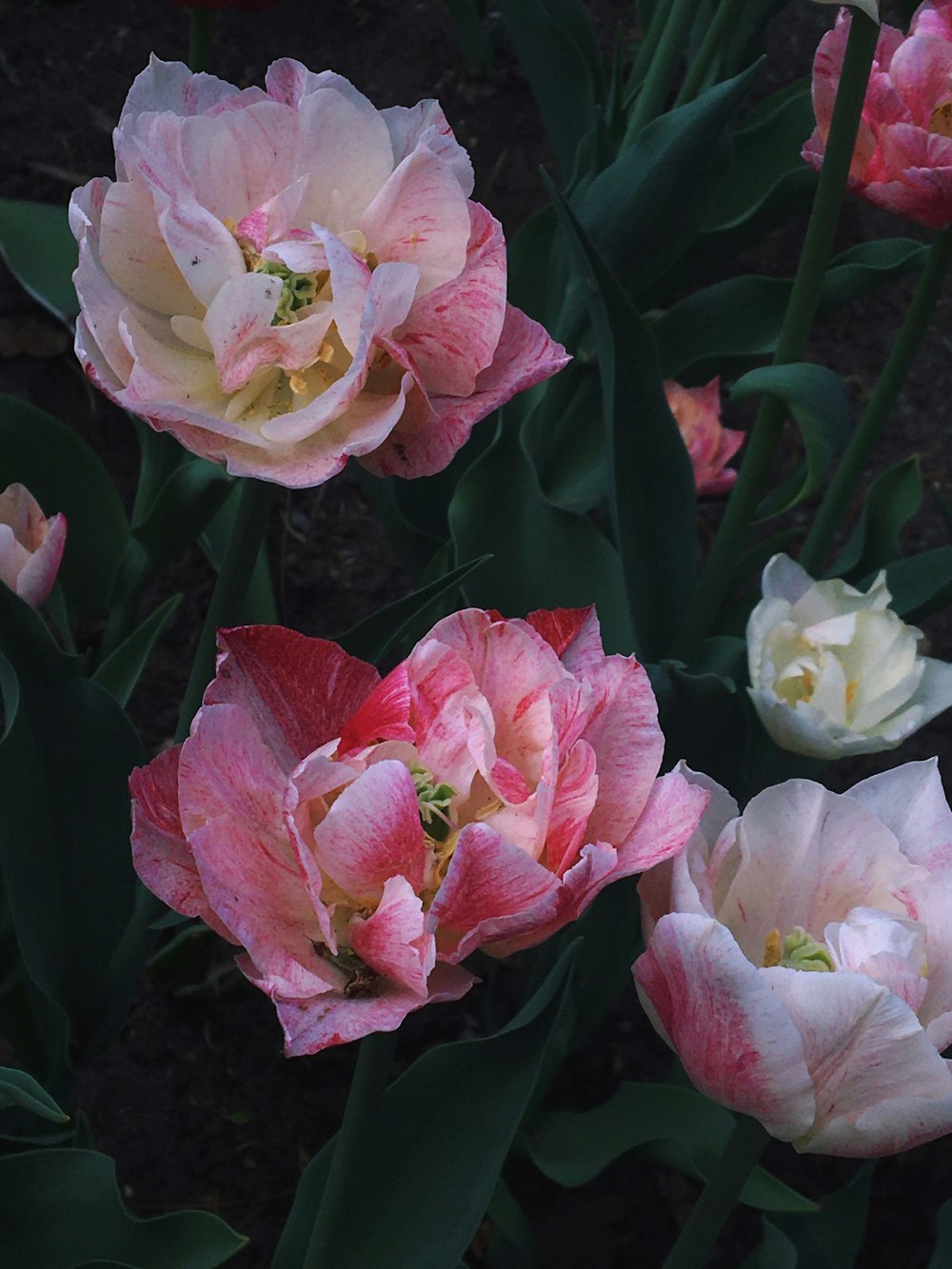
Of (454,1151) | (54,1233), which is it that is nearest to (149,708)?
(54,1233)

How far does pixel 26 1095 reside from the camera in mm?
493

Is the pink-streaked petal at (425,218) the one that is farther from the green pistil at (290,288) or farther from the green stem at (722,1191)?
the green stem at (722,1191)

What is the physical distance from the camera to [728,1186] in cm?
59

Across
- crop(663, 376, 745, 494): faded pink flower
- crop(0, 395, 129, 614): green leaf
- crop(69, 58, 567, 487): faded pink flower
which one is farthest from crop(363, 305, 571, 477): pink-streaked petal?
crop(663, 376, 745, 494): faded pink flower

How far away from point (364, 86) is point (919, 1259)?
1.55 metres

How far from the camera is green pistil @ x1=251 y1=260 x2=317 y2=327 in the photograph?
22.2 inches

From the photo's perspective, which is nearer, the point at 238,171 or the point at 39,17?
the point at 238,171

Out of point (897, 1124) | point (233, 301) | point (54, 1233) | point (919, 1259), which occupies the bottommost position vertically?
point (919, 1259)

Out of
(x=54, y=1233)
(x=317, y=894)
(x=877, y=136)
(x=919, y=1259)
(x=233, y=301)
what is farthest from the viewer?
(x=919, y=1259)

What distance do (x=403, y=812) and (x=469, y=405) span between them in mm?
204

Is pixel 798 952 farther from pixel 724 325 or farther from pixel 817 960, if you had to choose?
pixel 724 325

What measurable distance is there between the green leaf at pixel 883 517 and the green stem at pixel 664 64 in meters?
0.32

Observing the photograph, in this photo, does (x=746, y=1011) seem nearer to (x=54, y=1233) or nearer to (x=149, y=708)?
(x=54, y=1233)

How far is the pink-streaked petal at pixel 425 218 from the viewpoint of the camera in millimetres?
562
